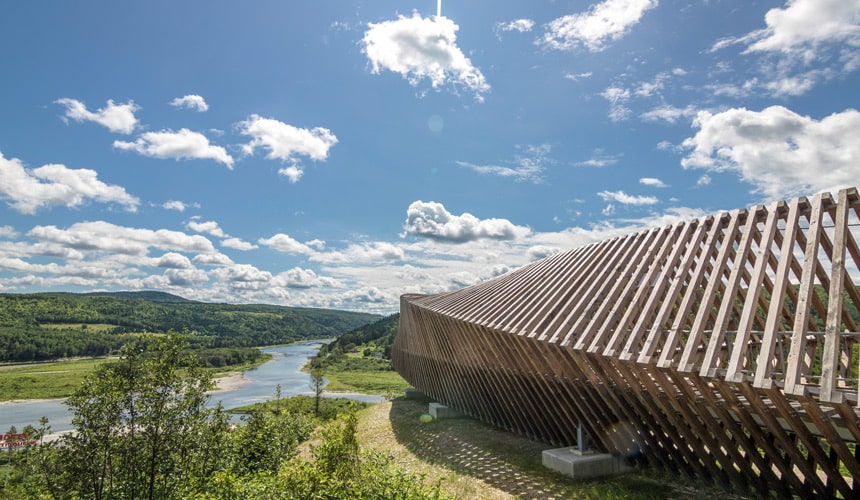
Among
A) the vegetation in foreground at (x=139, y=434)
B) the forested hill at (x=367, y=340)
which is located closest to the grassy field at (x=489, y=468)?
the vegetation in foreground at (x=139, y=434)

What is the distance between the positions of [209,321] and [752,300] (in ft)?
683

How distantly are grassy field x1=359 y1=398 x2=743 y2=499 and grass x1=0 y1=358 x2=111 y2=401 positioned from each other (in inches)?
2697

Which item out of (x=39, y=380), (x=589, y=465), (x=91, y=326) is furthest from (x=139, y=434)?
(x=91, y=326)

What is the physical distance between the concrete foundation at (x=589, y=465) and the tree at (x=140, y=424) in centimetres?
728

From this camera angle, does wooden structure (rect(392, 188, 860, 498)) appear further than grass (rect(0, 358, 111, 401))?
No

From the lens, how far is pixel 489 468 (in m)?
10.7

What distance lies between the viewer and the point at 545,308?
11.3 m

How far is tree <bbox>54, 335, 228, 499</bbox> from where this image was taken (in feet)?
28.4

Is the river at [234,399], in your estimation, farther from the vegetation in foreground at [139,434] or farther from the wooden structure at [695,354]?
the wooden structure at [695,354]

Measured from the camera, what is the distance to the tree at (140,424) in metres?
8.66

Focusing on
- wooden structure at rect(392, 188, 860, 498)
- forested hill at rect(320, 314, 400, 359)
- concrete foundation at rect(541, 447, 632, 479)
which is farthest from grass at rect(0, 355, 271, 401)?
concrete foundation at rect(541, 447, 632, 479)

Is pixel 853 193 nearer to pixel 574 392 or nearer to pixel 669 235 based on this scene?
pixel 669 235

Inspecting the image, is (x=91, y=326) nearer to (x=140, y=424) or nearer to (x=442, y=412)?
(x=442, y=412)

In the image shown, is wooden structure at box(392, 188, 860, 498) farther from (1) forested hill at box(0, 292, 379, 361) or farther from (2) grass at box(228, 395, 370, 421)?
(1) forested hill at box(0, 292, 379, 361)
